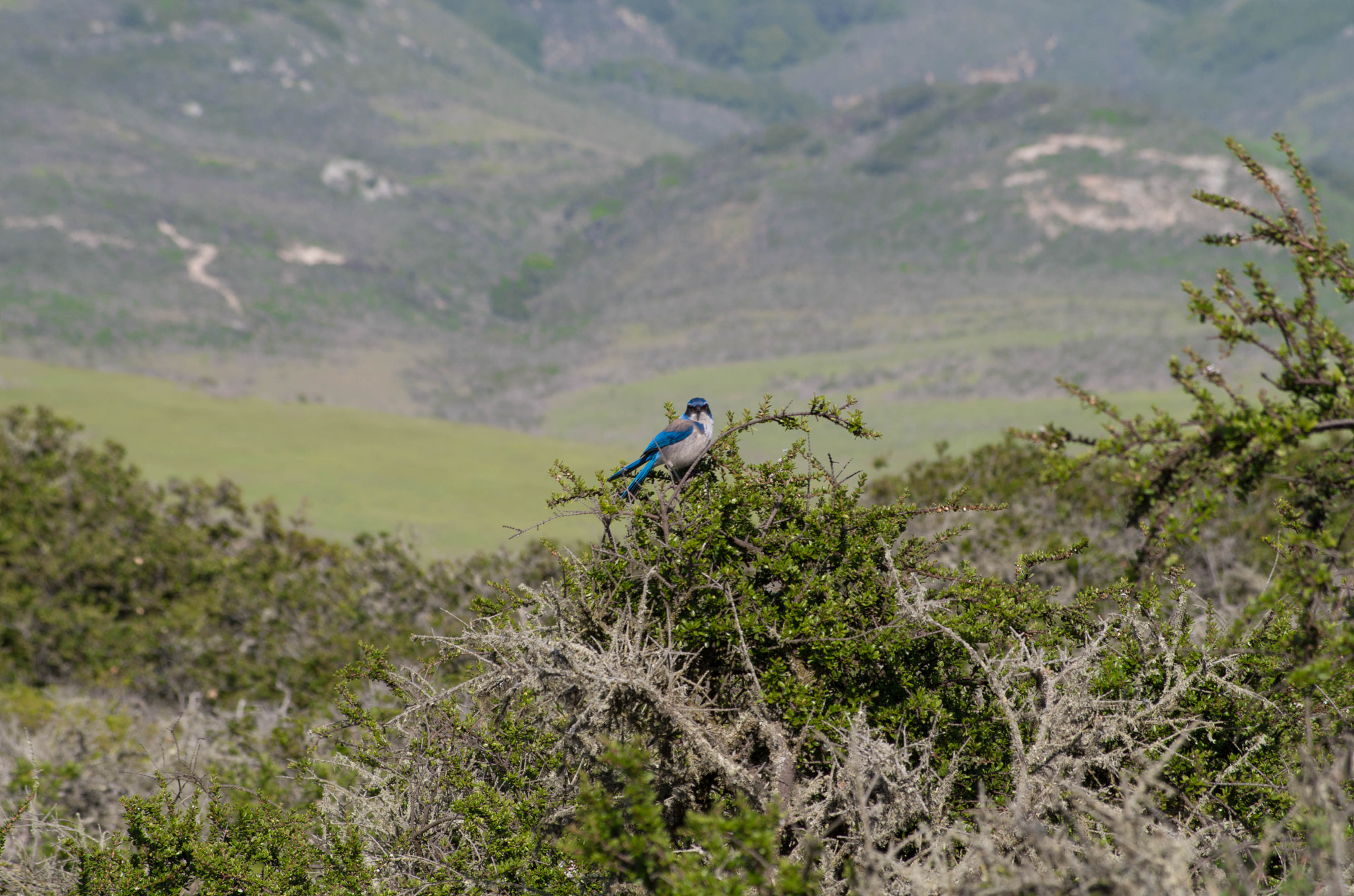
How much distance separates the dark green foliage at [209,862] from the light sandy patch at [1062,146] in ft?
358

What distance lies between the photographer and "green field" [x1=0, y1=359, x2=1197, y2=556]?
31.1m

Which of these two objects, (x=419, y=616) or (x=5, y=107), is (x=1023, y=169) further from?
(x=5, y=107)

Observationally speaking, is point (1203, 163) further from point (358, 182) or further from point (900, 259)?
point (358, 182)

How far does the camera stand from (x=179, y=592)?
17.1 meters

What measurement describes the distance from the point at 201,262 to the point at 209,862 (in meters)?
100

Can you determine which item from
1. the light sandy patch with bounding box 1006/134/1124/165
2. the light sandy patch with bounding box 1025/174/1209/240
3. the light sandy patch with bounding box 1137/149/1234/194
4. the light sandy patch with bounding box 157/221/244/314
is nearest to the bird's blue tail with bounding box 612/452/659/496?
the light sandy patch with bounding box 157/221/244/314

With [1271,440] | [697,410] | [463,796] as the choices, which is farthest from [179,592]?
[1271,440]

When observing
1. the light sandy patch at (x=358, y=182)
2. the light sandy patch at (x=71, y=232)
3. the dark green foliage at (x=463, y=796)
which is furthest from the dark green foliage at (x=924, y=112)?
the dark green foliage at (x=463, y=796)

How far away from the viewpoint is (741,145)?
134 meters

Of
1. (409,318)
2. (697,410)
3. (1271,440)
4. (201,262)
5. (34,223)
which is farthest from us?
(409,318)

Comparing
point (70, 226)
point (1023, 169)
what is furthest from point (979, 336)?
point (70, 226)

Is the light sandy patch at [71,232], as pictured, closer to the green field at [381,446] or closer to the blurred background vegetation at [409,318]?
the blurred background vegetation at [409,318]

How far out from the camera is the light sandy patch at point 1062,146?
10019cm

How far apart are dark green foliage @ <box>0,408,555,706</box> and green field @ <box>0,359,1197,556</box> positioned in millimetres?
5892
